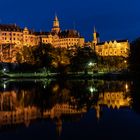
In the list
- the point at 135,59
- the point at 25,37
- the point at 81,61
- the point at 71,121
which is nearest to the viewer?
the point at 71,121

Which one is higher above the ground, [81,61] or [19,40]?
[19,40]

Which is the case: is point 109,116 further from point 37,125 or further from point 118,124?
point 37,125

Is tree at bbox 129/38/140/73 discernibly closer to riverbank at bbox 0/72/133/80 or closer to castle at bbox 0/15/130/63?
riverbank at bbox 0/72/133/80

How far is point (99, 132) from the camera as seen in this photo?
1761 centimetres

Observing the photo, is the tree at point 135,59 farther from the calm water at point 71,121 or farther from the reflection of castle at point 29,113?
the reflection of castle at point 29,113

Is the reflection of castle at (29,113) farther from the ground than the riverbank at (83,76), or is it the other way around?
the riverbank at (83,76)

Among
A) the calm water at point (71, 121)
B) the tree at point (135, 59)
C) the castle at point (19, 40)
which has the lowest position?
the calm water at point (71, 121)

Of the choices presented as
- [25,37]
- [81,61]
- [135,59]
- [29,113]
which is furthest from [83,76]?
[25,37]

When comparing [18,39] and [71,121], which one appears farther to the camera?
[18,39]

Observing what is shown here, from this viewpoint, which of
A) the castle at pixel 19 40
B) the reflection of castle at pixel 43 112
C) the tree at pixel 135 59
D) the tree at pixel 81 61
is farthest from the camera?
the castle at pixel 19 40

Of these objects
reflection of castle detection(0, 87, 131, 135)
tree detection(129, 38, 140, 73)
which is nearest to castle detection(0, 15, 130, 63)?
tree detection(129, 38, 140, 73)

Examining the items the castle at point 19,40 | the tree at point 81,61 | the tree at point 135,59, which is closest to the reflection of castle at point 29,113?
the tree at point 135,59

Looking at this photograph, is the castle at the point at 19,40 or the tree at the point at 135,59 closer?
the tree at the point at 135,59

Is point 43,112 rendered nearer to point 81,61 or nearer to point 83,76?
point 83,76
